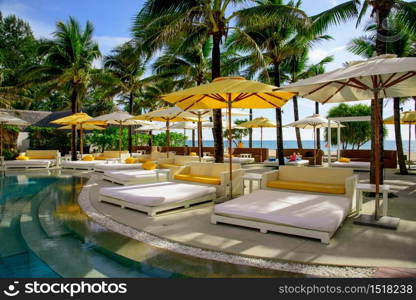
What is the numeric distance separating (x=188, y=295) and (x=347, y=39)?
1509cm

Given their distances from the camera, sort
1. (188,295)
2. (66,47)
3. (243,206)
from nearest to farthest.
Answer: (188,295) → (243,206) → (66,47)

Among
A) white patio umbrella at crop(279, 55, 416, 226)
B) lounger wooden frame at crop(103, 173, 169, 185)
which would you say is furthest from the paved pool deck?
lounger wooden frame at crop(103, 173, 169, 185)

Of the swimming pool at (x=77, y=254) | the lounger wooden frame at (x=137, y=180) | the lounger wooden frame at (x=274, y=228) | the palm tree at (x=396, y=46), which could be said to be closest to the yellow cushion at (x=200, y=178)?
the lounger wooden frame at (x=137, y=180)

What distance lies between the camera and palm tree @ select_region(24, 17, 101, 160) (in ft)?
59.8

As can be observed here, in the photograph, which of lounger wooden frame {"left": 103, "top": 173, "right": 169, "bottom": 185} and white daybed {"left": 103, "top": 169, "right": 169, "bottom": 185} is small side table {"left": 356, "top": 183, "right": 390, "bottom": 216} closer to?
lounger wooden frame {"left": 103, "top": 173, "right": 169, "bottom": 185}

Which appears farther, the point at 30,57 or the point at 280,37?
the point at 30,57

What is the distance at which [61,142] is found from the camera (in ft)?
82.1

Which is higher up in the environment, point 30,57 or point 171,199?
point 30,57

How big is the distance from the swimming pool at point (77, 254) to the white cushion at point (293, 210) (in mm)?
1230

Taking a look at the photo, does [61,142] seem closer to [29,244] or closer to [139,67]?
[139,67]

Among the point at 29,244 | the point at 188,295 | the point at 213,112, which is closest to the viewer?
the point at 188,295

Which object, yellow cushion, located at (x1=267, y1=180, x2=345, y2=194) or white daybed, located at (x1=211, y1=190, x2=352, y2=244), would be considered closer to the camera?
white daybed, located at (x1=211, y1=190, x2=352, y2=244)

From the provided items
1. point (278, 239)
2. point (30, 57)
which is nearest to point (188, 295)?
point (278, 239)

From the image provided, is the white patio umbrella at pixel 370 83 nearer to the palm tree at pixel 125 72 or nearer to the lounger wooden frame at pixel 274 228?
the lounger wooden frame at pixel 274 228
